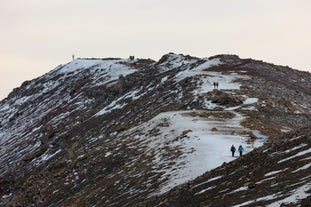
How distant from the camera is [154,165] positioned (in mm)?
36156

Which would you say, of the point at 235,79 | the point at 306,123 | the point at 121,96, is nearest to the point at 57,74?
the point at 121,96

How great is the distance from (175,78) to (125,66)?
3992cm

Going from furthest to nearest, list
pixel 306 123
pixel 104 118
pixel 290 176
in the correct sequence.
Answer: pixel 104 118, pixel 306 123, pixel 290 176

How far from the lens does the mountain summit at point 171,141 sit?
79.6 feet

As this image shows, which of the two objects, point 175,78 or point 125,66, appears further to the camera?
point 125,66

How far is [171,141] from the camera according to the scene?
40.8 m

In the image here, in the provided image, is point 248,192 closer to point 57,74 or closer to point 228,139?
point 228,139

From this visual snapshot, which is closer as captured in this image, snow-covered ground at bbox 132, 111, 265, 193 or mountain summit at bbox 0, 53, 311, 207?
mountain summit at bbox 0, 53, 311, 207

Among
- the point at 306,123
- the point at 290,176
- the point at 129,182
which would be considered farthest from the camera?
the point at 306,123

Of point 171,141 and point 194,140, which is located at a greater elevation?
point 194,140

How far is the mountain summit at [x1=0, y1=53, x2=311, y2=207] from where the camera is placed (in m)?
24.2

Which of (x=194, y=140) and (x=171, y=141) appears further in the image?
(x=171, y=141)

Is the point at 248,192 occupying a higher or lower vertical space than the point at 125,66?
lower

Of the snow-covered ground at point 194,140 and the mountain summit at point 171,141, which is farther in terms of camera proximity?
the snow-covered ground at point 194,140
